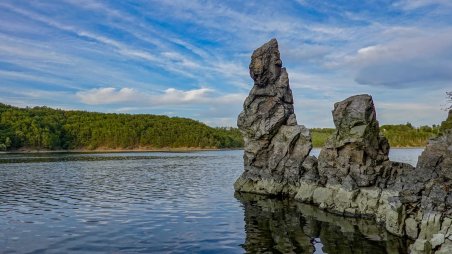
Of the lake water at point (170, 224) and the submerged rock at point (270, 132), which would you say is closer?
the lake water at point (170, 224)

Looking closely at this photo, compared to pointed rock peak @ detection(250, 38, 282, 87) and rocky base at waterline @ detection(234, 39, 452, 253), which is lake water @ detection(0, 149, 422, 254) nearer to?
rocky base at waterline @ detection(234, 39, 452, 253)

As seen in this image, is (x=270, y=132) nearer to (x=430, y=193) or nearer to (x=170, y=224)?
(x=170, y=224)

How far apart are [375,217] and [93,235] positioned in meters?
25.1

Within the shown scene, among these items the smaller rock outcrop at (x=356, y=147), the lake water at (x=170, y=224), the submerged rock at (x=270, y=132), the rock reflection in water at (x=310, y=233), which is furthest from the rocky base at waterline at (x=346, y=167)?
the lake water at (x=170, y=224)

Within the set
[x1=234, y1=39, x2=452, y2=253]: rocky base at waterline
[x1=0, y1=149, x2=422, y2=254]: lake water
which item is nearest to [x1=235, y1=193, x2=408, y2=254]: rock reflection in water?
[x1=0, y1=149, x2=422, y2=254]: lake water

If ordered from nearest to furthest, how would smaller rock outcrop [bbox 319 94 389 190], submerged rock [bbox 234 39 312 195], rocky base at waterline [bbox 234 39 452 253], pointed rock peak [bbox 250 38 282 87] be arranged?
rocky base at waterline [bbox 234 39 452 253] → smaller rock outcrop [bbox 319 94 389 190] → submerged rock [bbox 234 39 312 195] → pointed rock peak [bbox 250 38 282 87]

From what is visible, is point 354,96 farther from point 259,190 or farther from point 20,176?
point 20,176

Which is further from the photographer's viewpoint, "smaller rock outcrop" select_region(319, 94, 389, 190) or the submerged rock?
the submerged rock

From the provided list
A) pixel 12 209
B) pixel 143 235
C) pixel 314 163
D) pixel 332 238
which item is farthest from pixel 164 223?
pixel 314 163

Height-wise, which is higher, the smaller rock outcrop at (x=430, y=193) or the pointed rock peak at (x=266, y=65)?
the pointed rock peak at (x=266, y=65)

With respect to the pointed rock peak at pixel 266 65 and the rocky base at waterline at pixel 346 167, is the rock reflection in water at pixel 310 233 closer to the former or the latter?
the rocky base at waterline at pixel 346 167

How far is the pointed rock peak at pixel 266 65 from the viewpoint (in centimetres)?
6228

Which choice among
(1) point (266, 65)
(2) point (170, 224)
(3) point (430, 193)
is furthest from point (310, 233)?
(1) point (266, 65)

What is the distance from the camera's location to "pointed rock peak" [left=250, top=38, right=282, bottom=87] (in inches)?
2452
